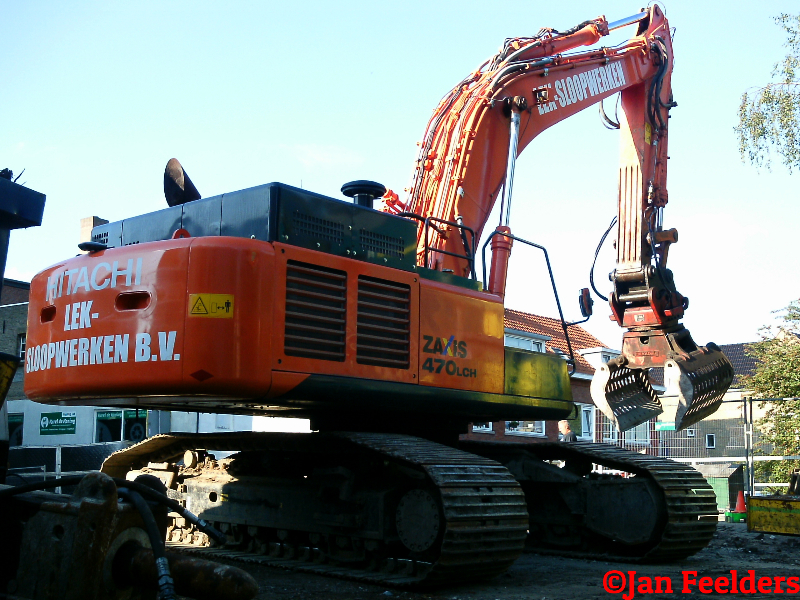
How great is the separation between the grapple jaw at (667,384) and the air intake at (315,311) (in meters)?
3.40

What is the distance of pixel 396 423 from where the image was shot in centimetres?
765

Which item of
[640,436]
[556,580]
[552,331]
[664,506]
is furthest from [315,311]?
[552,331]

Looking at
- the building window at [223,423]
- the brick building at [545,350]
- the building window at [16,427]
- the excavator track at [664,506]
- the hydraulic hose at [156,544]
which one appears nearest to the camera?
the hydraulic hose at [156,544]

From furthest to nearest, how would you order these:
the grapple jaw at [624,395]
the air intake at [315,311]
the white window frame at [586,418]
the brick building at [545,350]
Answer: the white window frame at [586,418] → the brick building at [545,350] → the grapple jaw at [624,395] → the air intake at [315,311]

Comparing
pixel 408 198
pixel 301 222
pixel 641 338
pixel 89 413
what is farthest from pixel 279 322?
pixel 89 413

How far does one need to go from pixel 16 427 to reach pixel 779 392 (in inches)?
827

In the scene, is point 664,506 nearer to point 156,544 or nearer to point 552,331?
point 156,544

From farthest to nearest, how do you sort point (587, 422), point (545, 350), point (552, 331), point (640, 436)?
point (552, 331) → point (587, 422) → point (545, 350) → point (640, 436)

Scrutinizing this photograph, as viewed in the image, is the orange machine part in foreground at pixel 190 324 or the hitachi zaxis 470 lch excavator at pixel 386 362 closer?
the orange machine part in foreground at pixel 190 324

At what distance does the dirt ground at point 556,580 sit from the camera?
5.91 metres

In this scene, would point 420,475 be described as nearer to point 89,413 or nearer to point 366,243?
point 366,243

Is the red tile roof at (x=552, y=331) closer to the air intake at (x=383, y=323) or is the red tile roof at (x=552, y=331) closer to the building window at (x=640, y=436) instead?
the building window at (x=640, y=436)

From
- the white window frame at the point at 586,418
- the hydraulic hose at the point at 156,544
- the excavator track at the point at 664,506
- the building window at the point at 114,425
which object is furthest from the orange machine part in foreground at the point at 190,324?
the white window frame at the point at 586,418

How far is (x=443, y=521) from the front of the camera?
20.0ft
